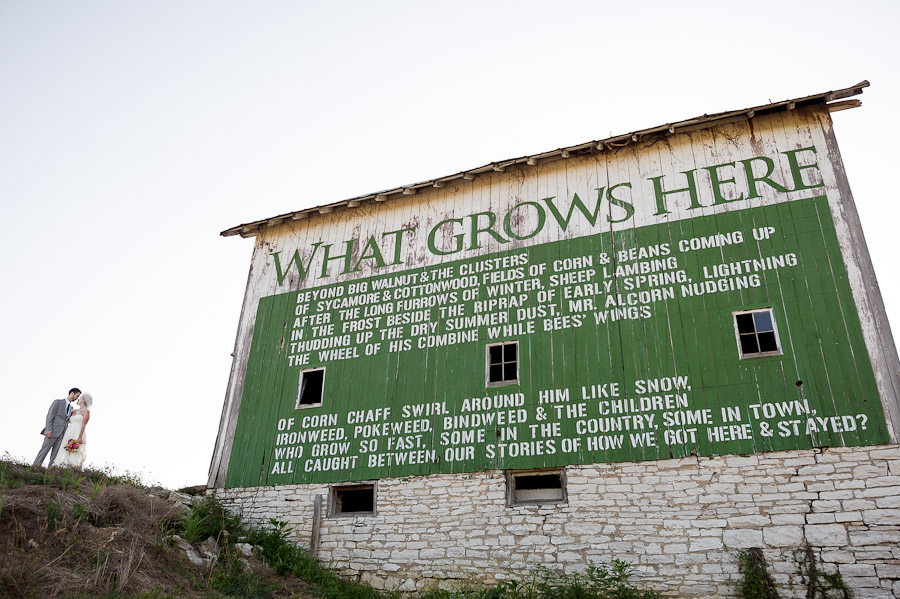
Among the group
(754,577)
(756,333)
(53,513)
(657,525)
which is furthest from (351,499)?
(756,333)

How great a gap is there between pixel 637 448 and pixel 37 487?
8746 millimetres

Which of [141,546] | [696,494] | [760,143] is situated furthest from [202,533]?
[760,143]

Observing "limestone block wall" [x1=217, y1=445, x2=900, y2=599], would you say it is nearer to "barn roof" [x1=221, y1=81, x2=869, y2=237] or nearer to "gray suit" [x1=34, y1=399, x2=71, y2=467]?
"gray suit" [x1=34, y1=399, x2=71, y2=467]

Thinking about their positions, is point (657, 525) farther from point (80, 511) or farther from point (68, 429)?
point (68, 429)

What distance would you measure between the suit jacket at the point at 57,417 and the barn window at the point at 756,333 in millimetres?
11403

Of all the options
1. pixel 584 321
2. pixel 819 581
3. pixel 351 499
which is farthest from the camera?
pixel 351 499

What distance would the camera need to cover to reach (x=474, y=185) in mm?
13234

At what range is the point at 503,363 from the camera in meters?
11.4

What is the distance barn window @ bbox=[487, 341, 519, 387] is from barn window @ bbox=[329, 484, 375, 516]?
2784 millimetres

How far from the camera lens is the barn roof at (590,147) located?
1090 cm

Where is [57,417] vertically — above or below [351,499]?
above

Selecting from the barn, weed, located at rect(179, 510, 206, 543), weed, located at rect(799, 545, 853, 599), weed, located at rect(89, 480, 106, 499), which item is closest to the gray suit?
weed, located at rect(89, 480, 106, 499)

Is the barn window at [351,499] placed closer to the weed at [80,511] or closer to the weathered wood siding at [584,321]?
the weathered wood siding at [584,321]

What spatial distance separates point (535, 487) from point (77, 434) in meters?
8.21
